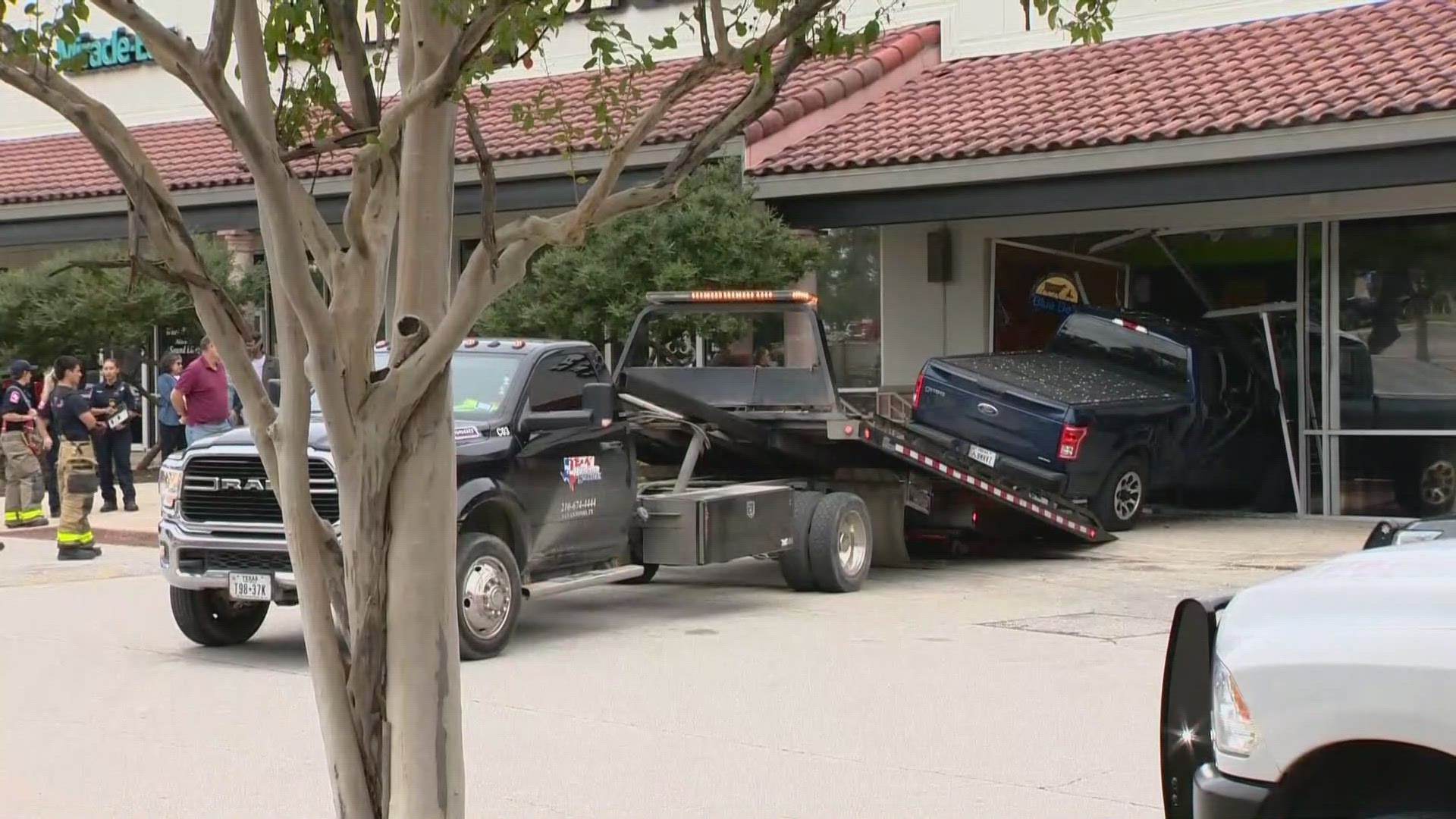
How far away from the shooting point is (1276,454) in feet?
57.1

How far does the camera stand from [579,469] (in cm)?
1088

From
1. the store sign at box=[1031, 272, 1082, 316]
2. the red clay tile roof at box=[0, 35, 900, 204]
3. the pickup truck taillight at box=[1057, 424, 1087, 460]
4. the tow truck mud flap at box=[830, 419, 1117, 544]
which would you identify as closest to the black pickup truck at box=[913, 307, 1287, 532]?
the pickup truck taillight at box=[1057, 424, 1087, 460]

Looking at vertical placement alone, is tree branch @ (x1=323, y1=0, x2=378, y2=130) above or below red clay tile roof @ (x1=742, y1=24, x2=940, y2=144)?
below

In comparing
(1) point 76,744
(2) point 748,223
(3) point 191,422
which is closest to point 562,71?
(2) point 748,223

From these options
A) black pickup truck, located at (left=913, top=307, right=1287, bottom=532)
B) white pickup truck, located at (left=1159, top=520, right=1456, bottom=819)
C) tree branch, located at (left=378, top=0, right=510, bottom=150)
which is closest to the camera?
white pickup truck, located at (left=1159, top=520, right=1456, bottom=819)

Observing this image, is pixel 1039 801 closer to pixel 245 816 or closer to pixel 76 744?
pixel 245 816

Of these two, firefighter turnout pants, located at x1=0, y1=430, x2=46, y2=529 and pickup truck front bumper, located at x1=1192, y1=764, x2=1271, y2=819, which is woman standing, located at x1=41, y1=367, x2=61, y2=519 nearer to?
firefighter turnout pants, located at x1=0, y1=430, x2=46, y2=529

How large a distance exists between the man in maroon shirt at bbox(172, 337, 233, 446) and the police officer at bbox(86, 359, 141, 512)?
1.04 m

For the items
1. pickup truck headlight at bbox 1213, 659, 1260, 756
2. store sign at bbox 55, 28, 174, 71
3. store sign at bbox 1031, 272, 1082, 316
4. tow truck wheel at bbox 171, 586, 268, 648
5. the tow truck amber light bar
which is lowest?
tow truck wheel at bbox 171, 586, 268, 648

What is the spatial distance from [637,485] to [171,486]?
10.1 ft

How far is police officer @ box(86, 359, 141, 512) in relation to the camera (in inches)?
693

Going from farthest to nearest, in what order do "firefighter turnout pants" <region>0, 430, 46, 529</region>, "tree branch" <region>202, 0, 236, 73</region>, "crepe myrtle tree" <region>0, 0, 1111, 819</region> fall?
"firefighter turnout pants" <region>0, 430, 46, 529</region>
"tree branch" <region>202, 0, 236, 73</region>
"crepe myrtle tree" <region>0, 0, 1111, 819</region>

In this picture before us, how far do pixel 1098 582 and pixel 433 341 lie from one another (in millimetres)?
9870

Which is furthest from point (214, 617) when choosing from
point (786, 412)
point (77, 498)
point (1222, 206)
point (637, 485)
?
point (1222, 206)
